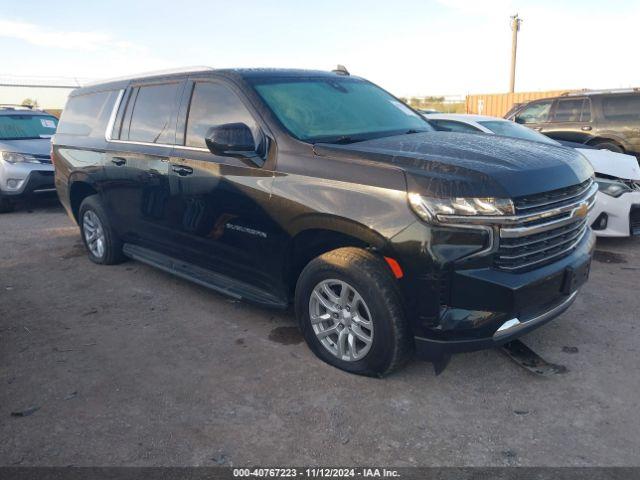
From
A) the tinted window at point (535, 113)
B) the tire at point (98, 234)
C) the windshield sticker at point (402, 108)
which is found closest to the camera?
the windshield sticker at point (402, 108)

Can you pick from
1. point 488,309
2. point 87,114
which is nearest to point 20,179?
point 87,114

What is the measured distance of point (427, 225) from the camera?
2.68 m

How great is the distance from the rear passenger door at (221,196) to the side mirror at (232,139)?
0.31 feet

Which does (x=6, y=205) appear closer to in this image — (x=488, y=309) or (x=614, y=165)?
(x=488, y=309)

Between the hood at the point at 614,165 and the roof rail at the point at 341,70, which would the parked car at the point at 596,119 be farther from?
the roof rail at the point at 341,70

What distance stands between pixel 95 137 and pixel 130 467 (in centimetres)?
376

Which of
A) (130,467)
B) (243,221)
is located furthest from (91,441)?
(243,221)

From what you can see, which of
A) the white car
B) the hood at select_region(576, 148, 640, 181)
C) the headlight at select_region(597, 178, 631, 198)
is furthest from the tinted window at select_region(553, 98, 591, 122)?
the headlight at select_region(597, 178, 631, 198)

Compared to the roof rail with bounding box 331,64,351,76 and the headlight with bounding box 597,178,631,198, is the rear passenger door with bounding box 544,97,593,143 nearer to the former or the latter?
the headlight with bounding box 597,178,631,198

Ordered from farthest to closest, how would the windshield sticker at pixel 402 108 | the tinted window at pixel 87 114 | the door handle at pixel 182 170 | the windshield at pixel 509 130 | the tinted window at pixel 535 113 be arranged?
the tinted window at pixel 535 113, the windshield at pixel 509 130, the tinted window at pixel 87 114, the windshield sticker at pixel 402 108, the door handle at pixel 182 170

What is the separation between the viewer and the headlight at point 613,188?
565 cm

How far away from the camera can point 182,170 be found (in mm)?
4043

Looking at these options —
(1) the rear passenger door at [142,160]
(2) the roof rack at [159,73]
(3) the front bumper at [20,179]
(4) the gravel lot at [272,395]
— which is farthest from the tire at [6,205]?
(4) the gravel lot at [272,395]

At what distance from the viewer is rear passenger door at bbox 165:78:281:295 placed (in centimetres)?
351
